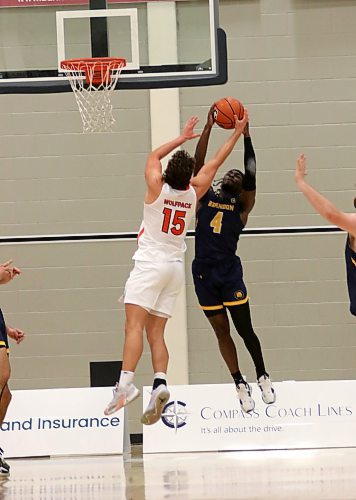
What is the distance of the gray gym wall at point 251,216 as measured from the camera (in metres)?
12.2

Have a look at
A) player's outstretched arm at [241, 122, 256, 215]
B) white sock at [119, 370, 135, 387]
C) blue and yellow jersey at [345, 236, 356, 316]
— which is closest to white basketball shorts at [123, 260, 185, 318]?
white sock at [119, 370, 135, 387]

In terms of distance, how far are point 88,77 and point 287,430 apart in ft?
15.5

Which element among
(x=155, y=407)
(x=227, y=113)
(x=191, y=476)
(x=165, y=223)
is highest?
(x=227, y=113)

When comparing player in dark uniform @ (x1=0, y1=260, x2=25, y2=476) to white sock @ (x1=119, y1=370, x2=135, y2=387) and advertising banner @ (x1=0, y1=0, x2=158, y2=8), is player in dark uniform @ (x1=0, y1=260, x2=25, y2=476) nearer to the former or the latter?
white sock @ (x1=119, y1=370, x2=135, y2=387)

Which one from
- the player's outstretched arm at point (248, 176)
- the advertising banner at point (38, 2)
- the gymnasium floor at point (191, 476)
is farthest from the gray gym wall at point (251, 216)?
the player's outstretched arm at point (248, 176)

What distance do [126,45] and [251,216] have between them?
4.06 m

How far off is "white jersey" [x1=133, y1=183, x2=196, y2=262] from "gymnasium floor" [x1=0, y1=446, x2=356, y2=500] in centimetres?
184

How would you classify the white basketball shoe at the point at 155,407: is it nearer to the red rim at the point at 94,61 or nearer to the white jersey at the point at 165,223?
the white jersey at the point at 165,223

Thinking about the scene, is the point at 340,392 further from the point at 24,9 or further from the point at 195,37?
the point at 24,9

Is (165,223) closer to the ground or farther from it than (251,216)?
farther from it

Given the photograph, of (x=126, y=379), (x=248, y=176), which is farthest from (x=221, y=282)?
(x=126, y=379)

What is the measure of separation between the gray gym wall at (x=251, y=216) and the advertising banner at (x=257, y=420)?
141 cm

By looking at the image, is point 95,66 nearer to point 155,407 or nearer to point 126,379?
point 126,379

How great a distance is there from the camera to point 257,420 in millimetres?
10688
